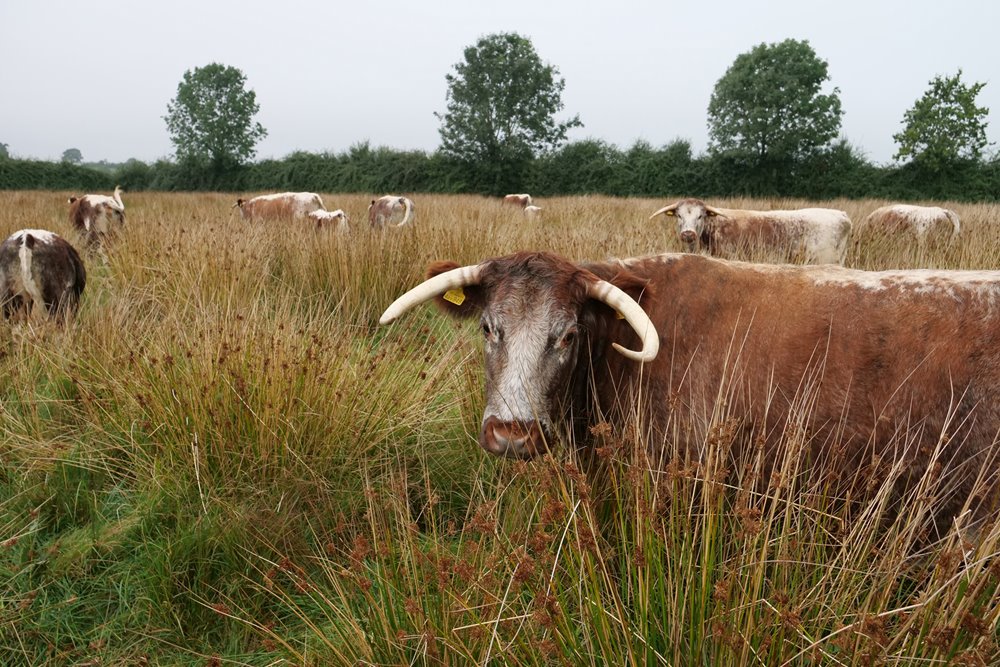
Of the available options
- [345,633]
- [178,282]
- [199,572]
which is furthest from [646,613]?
[178,282]

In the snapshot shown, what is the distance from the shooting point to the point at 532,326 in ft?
8.25

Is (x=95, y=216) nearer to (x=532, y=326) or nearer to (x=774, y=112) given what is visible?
(x=532, y=326)

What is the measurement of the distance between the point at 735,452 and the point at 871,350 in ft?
2.23

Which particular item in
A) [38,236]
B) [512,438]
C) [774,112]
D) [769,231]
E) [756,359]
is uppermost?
[774,112]

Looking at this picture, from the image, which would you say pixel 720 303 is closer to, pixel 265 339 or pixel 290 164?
pixel 265 339

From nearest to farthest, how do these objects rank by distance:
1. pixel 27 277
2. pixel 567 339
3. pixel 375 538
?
pixel 375 538 < pixel 567 339 < pixel 27 277

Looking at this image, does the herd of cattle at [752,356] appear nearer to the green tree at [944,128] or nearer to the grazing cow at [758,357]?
the grazing cow at [758,357]

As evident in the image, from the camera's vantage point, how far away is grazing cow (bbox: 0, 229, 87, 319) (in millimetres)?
5465

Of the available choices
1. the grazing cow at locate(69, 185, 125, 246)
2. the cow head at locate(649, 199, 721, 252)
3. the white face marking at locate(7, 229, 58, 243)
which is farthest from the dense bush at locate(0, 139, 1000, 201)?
the white face marking at locate(7, 229, 58, 243)

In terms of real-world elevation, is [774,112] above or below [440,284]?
above

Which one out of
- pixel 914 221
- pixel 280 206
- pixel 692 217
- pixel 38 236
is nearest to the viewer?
pixel 38 236

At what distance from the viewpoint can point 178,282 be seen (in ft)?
16.2

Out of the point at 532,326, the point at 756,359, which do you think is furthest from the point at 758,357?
the point at 532,326

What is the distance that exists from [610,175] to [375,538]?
118ft
